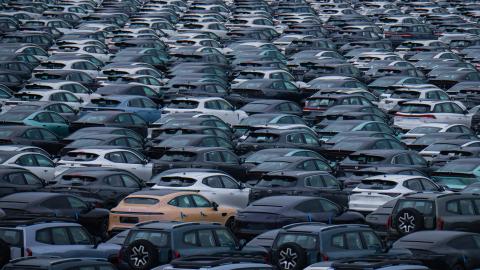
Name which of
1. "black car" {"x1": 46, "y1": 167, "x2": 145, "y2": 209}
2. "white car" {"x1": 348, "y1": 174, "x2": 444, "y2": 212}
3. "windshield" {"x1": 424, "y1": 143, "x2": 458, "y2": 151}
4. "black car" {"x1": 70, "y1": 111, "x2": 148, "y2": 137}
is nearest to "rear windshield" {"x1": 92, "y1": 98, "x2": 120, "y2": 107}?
"black car" {"x1": 70, "y1": 111, "x2": 148, "y2": 137}

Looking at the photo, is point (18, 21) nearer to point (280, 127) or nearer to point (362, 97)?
point (362, 97)

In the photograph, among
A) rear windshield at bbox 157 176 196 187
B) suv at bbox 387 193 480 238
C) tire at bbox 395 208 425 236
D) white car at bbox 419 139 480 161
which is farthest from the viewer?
white car at bbox 419 139 480 161

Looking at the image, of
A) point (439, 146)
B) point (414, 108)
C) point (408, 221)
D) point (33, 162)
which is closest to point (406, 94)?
point (414, 108)

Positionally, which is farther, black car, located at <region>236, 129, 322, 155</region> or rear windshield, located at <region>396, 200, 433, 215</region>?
black car, located at <region>236, 129, 322, 155</region>

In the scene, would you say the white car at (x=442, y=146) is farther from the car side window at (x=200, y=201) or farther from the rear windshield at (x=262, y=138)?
the car side window at (x=200, y=201)

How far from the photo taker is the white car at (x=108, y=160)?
3275 centimetres

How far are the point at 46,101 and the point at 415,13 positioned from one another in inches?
1486

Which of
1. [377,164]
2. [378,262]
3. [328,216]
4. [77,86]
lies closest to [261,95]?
[77,86]

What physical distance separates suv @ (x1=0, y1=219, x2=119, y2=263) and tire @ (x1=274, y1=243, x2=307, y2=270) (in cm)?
284

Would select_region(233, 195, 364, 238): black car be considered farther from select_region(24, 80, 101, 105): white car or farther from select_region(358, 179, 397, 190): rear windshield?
select_region(24, 80, 101, 105): white car

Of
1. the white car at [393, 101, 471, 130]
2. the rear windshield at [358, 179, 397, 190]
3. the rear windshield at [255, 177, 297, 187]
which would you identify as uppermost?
the white car at [393, 101, 471, 130]

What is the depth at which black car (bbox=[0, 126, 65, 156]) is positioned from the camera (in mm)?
35625

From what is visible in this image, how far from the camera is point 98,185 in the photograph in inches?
1166

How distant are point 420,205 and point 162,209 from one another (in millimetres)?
5125
